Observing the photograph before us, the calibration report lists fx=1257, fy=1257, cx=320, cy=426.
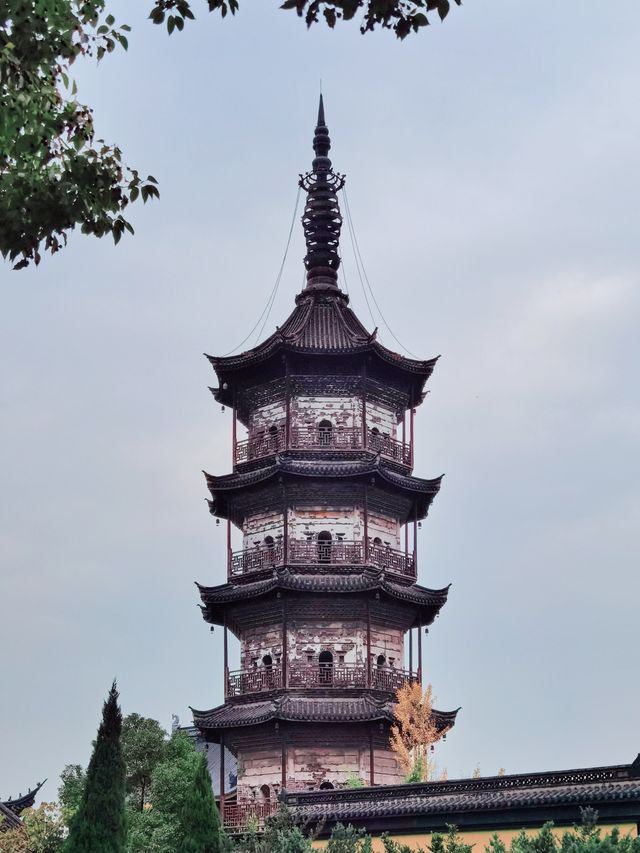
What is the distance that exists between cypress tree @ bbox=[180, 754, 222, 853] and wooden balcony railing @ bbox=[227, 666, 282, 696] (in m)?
9.77

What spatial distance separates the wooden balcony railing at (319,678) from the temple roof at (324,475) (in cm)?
529

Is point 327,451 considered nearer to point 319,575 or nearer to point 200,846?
point 319,575

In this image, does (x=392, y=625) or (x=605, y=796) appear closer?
(x=605, y=796)

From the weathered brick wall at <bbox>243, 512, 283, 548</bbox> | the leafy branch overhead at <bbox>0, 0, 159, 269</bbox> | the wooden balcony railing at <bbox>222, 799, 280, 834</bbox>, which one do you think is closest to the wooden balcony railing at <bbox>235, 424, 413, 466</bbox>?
the weathered brick wall at <bbox>243, 512, 283, 548</bbox>

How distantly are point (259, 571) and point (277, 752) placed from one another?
200 inches

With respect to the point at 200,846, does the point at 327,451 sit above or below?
above

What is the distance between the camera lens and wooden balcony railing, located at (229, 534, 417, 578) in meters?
35.8

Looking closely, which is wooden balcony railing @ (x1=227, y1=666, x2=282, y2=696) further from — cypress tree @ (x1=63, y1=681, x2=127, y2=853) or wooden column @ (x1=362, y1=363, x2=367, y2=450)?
cypress tree @ (x1=63, y1=681, x2=127, y2=853)

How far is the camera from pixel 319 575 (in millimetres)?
35594

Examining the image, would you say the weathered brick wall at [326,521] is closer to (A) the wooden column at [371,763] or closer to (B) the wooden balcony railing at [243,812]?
(A) the wooden column at [371,763]

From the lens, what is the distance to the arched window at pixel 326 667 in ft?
114

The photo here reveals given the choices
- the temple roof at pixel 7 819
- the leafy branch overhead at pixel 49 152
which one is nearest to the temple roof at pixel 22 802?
the temple roof at pixel 7 819

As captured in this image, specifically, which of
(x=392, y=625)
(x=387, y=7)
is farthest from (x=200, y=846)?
(x=387, y=7)

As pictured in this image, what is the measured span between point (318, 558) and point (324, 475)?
2390mm
